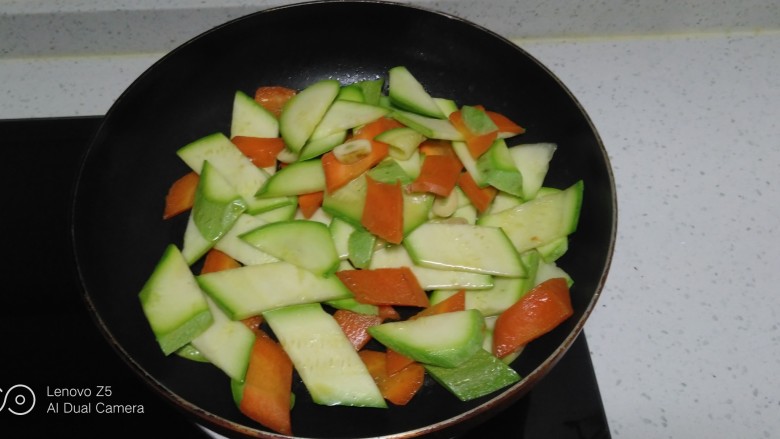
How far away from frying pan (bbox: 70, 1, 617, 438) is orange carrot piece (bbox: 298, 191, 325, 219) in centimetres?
25

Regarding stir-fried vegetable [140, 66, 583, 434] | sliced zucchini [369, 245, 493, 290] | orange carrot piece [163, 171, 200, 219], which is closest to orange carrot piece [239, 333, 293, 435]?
stir-fried vegetable [140, 66, 583, 434]

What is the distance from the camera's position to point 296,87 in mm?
1390

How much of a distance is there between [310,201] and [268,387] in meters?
0.37

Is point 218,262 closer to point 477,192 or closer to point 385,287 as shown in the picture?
point 385,287

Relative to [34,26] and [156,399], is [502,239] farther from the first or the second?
[34,26]

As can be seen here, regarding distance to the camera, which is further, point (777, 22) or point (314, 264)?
point (777, 22)

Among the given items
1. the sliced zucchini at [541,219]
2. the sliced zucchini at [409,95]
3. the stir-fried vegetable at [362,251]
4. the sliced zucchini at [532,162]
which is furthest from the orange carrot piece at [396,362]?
the sliced zucchini at [409,95]

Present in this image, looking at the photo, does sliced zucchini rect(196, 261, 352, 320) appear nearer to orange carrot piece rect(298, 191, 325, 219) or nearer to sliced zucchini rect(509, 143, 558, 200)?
orange carrot piece rect(298, 191, 325, 219)

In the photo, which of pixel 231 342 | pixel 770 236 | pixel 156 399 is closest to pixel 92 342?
pixel 156 399

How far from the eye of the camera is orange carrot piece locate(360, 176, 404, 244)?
1.06 metres

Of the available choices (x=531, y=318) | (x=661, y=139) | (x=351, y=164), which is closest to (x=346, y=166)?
(x=351, y=164)

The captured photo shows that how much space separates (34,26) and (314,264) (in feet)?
3.38

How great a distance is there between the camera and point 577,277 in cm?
107

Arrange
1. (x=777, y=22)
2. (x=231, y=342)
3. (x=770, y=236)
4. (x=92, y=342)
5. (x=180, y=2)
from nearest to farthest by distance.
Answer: (x=231, y=342) → (x=92, y=342) → (x=770, y=236) → (x=180, y=2) → (x=777, y=22)
